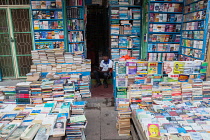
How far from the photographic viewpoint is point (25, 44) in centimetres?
577

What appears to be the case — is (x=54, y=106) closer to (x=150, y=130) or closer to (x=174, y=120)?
(x=150, y=130)

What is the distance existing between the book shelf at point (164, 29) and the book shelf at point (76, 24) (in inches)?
86.2

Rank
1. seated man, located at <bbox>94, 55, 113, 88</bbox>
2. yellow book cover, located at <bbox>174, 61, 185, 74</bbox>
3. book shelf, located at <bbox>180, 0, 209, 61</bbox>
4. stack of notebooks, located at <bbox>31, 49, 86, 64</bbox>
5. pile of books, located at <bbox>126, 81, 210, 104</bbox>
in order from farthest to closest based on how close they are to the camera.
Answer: seated man, located at <bbox>94, 55, 113, 88</bbox> → stack of notebooks, located at <bbox>31, 49, 86, 64</bbox> → book shelf, located at <bbox>180, 0, 209, 61</bbox> → yellow book cover, located at <bbox>174, 61, 185, 74</bbox> → pile of books, located at <bbox>126, 81, 210, 104</bbox>

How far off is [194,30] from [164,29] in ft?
3.42

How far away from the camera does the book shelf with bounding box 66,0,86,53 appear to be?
5473mm

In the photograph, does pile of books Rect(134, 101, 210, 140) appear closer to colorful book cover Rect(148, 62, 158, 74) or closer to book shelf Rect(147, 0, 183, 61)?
colorful book cover Rect(148, 62, 158, 74)

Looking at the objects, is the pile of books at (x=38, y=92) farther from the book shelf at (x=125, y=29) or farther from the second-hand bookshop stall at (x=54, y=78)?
the book shelf at (x=125, y=29)

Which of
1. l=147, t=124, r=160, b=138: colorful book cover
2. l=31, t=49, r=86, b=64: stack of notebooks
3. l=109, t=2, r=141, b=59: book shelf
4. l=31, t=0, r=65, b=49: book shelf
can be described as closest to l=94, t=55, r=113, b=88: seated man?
l=109, t=2, r=141, b=59: book shelf

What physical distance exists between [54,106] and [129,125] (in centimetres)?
149

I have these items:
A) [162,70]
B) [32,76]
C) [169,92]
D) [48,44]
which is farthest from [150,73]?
[48,44]

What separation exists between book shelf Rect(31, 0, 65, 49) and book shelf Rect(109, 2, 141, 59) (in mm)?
1738

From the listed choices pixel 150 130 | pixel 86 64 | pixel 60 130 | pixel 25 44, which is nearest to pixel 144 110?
pixel 150 130

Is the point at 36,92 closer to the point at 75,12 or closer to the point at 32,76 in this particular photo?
the point at 32,76

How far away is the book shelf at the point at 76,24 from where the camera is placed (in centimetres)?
547
